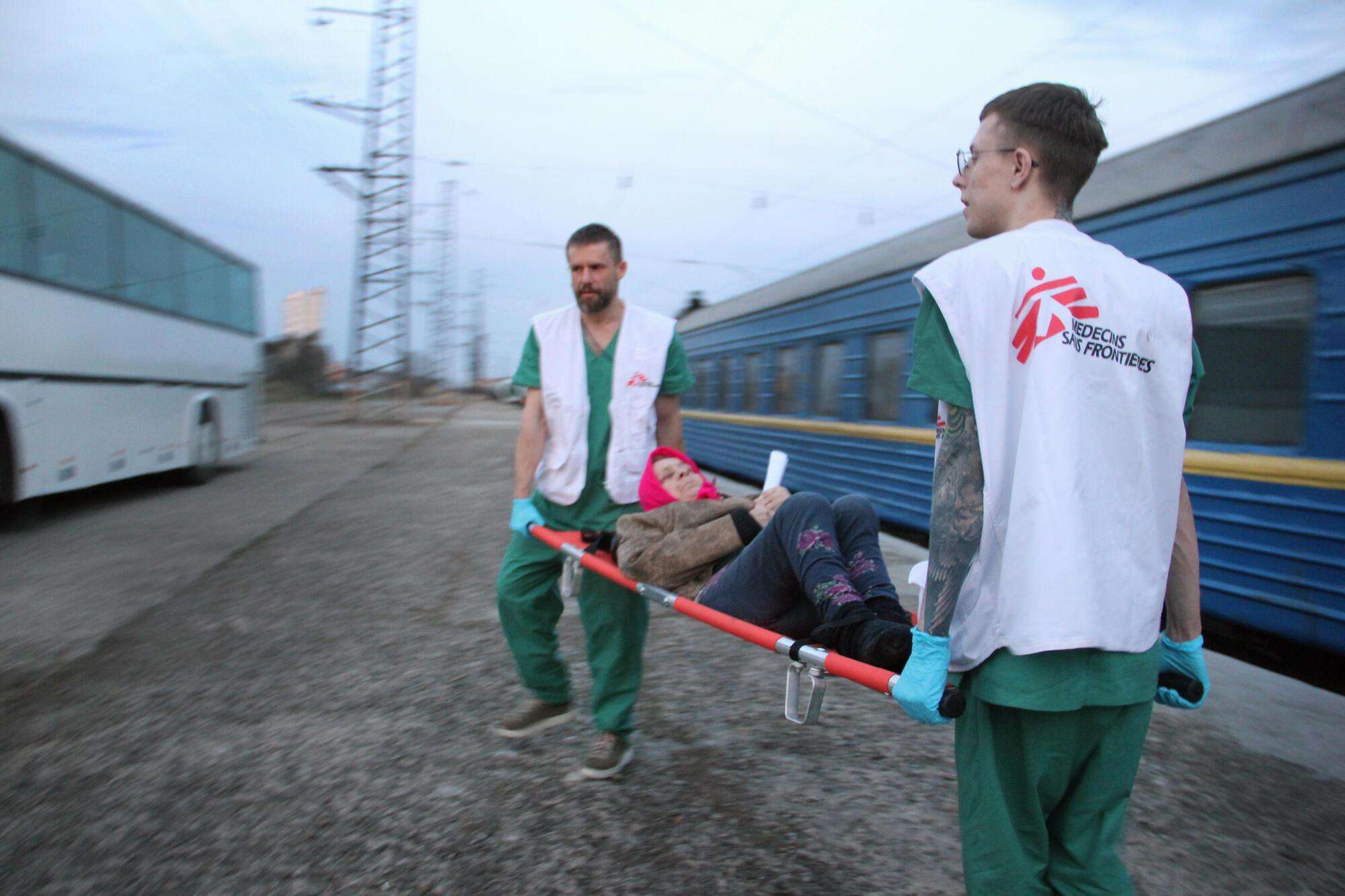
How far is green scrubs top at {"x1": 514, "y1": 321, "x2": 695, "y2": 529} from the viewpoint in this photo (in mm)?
3236

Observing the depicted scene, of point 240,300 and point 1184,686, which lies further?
point 240,300

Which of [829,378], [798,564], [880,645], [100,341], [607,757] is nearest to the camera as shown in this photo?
[880,645]

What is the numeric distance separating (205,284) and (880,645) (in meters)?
12.7

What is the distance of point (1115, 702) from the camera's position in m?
1.50

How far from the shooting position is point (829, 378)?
9.24 m

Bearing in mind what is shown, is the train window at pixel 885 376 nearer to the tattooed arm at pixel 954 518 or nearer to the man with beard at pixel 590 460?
the man with beard at pixel 590 460

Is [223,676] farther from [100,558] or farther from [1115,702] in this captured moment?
[1115,702]

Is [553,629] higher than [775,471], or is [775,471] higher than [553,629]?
[775,471]

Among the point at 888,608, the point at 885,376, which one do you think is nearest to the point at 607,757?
the point at 888,608

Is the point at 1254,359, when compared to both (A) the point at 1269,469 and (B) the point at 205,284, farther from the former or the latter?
(B) the point at 205,284

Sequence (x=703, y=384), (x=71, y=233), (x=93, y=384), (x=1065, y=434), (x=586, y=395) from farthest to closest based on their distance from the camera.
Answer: (x=703, y=384)
(x=93, y=384)
(x=71, y=233)
(x=586, y=395)
(x=1065, y=434)

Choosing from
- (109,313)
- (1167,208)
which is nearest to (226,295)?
(109,313)

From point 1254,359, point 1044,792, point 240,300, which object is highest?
point 240,300

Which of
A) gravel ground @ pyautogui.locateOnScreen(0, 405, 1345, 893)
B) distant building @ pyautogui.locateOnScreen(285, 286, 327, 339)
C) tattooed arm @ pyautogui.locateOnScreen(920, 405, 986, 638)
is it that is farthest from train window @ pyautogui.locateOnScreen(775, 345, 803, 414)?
distant building @ pyautogui.locateOnScreen(285, 286, 327, 339)
